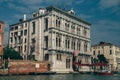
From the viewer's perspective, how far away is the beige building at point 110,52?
347 ft

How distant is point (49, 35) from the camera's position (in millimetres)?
62875

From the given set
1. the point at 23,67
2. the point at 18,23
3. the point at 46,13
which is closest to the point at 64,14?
the point at 46,13

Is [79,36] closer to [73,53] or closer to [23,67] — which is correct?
[73,53]

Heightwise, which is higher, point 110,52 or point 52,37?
point 52,37

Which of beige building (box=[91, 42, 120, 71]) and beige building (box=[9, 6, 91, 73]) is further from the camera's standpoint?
beige building (box=[91, 42, 120, 71])

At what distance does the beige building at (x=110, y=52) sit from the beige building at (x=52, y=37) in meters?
30.2

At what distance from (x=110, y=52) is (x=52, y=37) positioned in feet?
167

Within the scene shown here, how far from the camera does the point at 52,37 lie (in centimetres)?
6181

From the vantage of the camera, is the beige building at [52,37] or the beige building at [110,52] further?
the beige building at [110,52]

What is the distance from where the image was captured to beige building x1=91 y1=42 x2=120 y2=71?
347ft

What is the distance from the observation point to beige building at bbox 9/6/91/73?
62875mm

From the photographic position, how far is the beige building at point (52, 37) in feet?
206

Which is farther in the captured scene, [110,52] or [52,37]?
[110,52]

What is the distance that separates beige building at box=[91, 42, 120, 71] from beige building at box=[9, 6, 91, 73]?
30.2m
